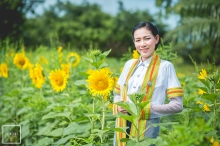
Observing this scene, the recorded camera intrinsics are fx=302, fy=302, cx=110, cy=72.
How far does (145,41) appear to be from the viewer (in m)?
1.85

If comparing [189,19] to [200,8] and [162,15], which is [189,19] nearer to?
[200,8]

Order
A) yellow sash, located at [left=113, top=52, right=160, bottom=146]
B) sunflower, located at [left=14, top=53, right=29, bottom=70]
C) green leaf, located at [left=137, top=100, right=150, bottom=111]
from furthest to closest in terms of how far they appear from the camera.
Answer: sunflower, located at [left=14, top=53, right=29, bottom=70] → yellow sash, located at [left=113, top=52, right=160, bottom=146] → green leaf, located at [left=137, top=100, right=150, bottom=111]

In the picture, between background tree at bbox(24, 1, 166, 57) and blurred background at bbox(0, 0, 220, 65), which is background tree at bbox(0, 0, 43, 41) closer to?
blurred background at bbox(0, 0, 220, 65)

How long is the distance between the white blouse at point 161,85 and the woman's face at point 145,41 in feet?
0.17

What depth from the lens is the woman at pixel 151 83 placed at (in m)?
1.72

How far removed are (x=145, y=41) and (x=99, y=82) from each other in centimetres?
38

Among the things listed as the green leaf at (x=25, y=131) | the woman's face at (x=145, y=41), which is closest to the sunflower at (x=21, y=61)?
the green leaf at (x=25, y=131)

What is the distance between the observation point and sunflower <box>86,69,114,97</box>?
1856mm

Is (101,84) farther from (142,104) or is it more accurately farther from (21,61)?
(21,61)

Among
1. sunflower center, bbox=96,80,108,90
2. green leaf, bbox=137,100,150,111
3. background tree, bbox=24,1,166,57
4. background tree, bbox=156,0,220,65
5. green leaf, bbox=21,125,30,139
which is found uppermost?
background tree, bbox=24,1,166,57

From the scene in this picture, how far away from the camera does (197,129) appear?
3.69 ft

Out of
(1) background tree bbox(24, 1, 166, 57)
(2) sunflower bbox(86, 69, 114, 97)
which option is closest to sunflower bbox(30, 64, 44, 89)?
(2) sunflower bbox(86, 69, 114, 97)

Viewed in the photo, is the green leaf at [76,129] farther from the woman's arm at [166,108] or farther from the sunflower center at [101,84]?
the woman's arm at [166,108]

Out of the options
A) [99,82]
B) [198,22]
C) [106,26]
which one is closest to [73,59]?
[99,82]
